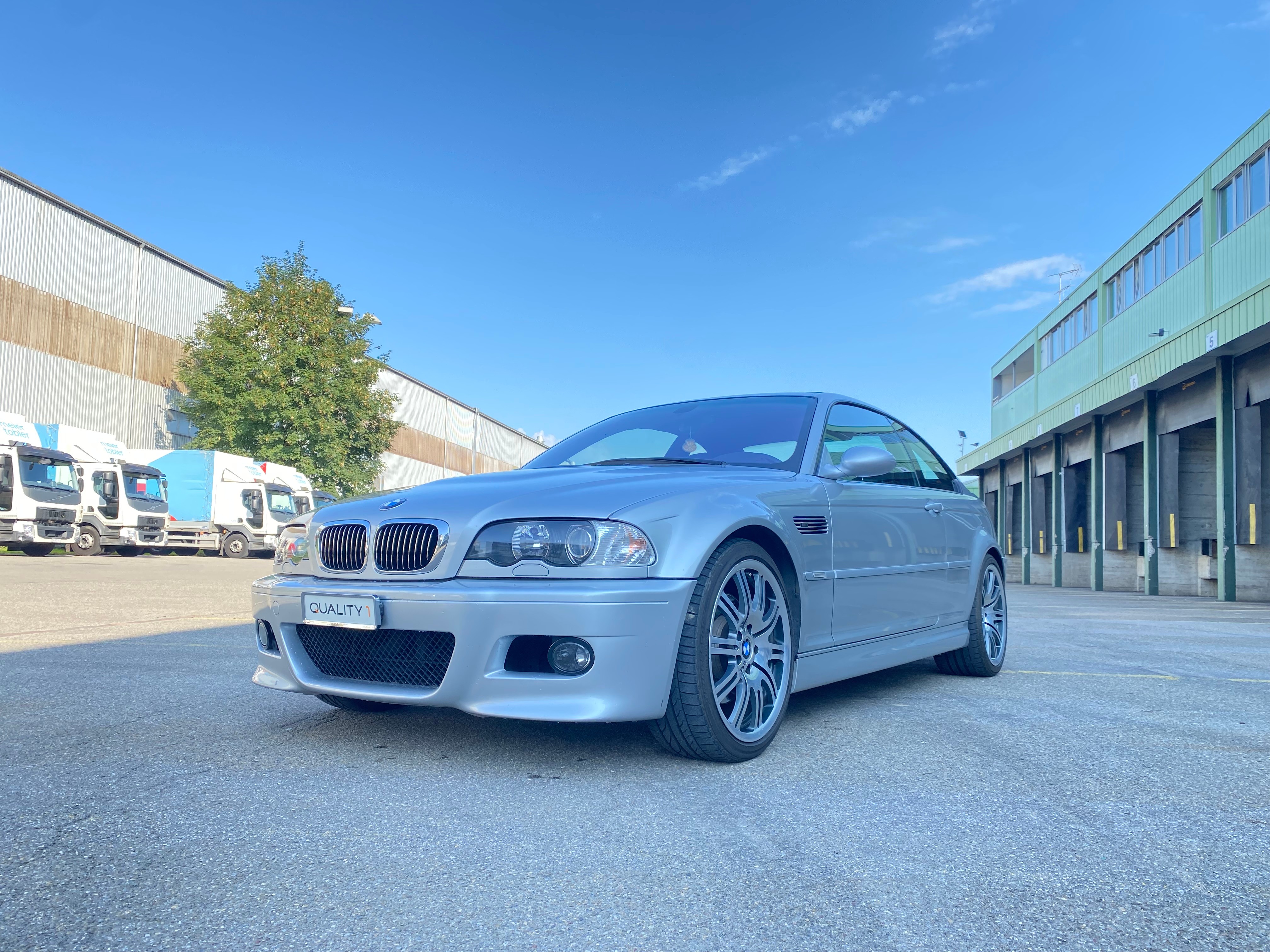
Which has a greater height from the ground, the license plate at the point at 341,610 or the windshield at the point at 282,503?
the windshield at the point at 282,503

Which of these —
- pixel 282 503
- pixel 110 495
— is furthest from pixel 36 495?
pixel 282 503

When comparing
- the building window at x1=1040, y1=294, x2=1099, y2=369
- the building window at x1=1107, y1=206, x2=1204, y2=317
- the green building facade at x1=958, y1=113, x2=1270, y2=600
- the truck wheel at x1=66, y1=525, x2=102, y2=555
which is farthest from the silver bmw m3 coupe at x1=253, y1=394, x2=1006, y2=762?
the building window at x1=1040, y1=294, x2=1099, y2=369

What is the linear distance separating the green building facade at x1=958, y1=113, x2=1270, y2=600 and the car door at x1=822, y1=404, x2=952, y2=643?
444 inches

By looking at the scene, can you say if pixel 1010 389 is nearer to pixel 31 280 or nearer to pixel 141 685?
pixel 31 280

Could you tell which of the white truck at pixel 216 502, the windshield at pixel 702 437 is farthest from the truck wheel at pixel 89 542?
the windshield at pixel 702 437

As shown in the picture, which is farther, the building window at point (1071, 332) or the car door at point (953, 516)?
the building window at point (1071, 332)

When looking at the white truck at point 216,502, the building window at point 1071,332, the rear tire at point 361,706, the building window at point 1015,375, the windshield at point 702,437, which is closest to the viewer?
the rear tire at point 361,706

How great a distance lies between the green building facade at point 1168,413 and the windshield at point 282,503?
2112 centimetres

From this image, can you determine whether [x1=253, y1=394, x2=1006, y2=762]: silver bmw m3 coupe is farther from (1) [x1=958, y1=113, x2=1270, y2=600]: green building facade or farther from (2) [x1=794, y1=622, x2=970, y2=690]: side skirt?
(1) [x1=958, y1=113, x2=1270, y2=600]: green building facade

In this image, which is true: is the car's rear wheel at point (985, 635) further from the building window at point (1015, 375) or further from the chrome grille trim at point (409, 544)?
the building window at point (1015, 375)

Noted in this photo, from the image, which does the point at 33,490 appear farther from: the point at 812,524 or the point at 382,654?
the point at 812,524

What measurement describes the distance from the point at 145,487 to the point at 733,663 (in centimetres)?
2613

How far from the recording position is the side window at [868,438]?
422cm

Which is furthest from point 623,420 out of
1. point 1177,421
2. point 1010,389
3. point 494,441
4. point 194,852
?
point 494,441
